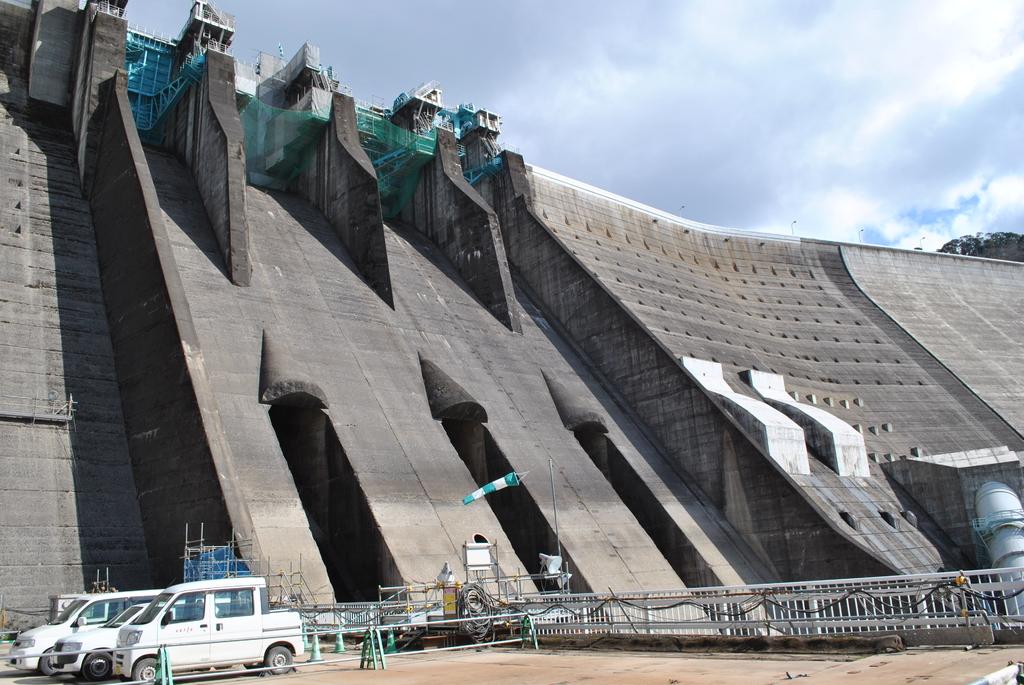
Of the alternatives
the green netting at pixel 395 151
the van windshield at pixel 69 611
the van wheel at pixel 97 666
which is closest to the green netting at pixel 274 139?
the green netting at pixel 395 151

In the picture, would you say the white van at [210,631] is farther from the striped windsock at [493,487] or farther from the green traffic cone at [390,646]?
the striped windsock at [493,487]

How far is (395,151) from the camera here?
3444cm

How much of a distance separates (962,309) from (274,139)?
131 ft

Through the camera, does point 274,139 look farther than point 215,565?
Yes

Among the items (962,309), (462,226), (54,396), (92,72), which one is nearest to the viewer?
(54,396)

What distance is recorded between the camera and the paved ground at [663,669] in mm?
7520

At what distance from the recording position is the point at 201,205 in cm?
2552

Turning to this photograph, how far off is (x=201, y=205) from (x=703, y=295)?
23987 mm

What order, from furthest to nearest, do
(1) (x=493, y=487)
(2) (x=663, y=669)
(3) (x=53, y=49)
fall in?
(3) (x=53, y=49), (1) (x=493, y=487), (2) (x=663, y=669)

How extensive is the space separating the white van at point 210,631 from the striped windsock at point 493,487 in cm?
874

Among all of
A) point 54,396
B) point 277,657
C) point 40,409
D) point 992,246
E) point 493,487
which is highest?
point 992,246

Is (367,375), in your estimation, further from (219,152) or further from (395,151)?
(395,151)

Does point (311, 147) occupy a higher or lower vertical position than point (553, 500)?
higher

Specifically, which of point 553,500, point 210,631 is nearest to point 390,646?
point 210,631
